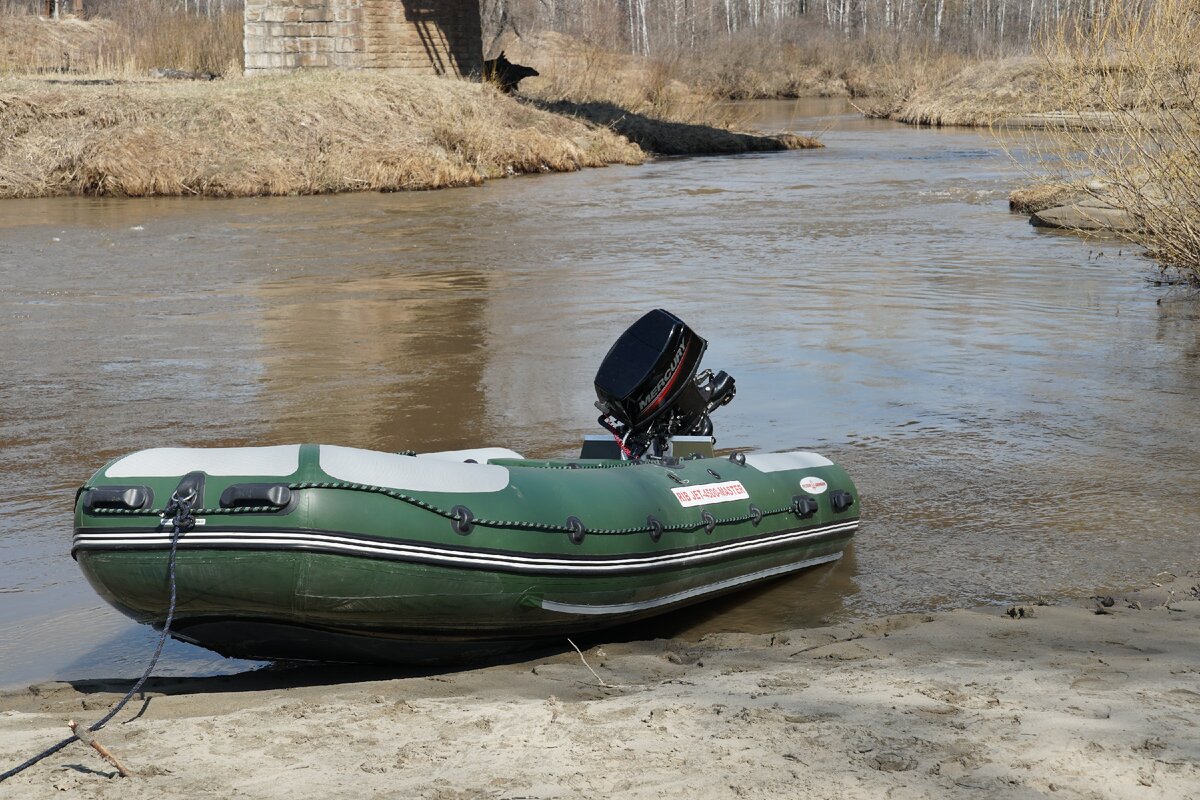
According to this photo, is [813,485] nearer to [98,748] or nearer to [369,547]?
[369,547]

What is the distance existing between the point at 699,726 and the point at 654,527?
1176mm

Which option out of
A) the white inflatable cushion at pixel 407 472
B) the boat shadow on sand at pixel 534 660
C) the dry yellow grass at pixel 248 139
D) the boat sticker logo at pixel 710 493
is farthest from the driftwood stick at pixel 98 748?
the dry yellow grass at pixel 248 139

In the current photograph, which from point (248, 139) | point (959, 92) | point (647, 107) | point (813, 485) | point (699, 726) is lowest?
point (699, 726)

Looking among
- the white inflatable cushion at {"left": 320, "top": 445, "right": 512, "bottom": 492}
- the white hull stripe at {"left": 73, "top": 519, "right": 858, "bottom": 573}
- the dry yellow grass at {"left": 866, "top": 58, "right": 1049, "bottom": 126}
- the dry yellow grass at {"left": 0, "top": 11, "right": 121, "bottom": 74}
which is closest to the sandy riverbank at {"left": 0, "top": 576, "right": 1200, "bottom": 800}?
the white hull stripe at {"left": 73, "top": 519, "right": 858, "bottom": 573}

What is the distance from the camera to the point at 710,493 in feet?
15.3

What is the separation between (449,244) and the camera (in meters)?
14.3

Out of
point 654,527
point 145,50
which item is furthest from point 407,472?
point 145,50

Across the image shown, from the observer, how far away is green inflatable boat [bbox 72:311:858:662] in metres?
3.62

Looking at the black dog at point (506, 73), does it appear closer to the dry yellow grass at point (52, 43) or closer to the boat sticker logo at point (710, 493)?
the dry yellow grass at point (52, 43)

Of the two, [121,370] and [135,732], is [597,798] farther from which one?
[121,370]

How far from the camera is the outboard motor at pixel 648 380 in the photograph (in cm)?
510

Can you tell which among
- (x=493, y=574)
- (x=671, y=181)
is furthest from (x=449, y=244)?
(x=493, y=574)

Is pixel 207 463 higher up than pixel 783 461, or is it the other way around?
pixel 207 463

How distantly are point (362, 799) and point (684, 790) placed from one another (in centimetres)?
67
